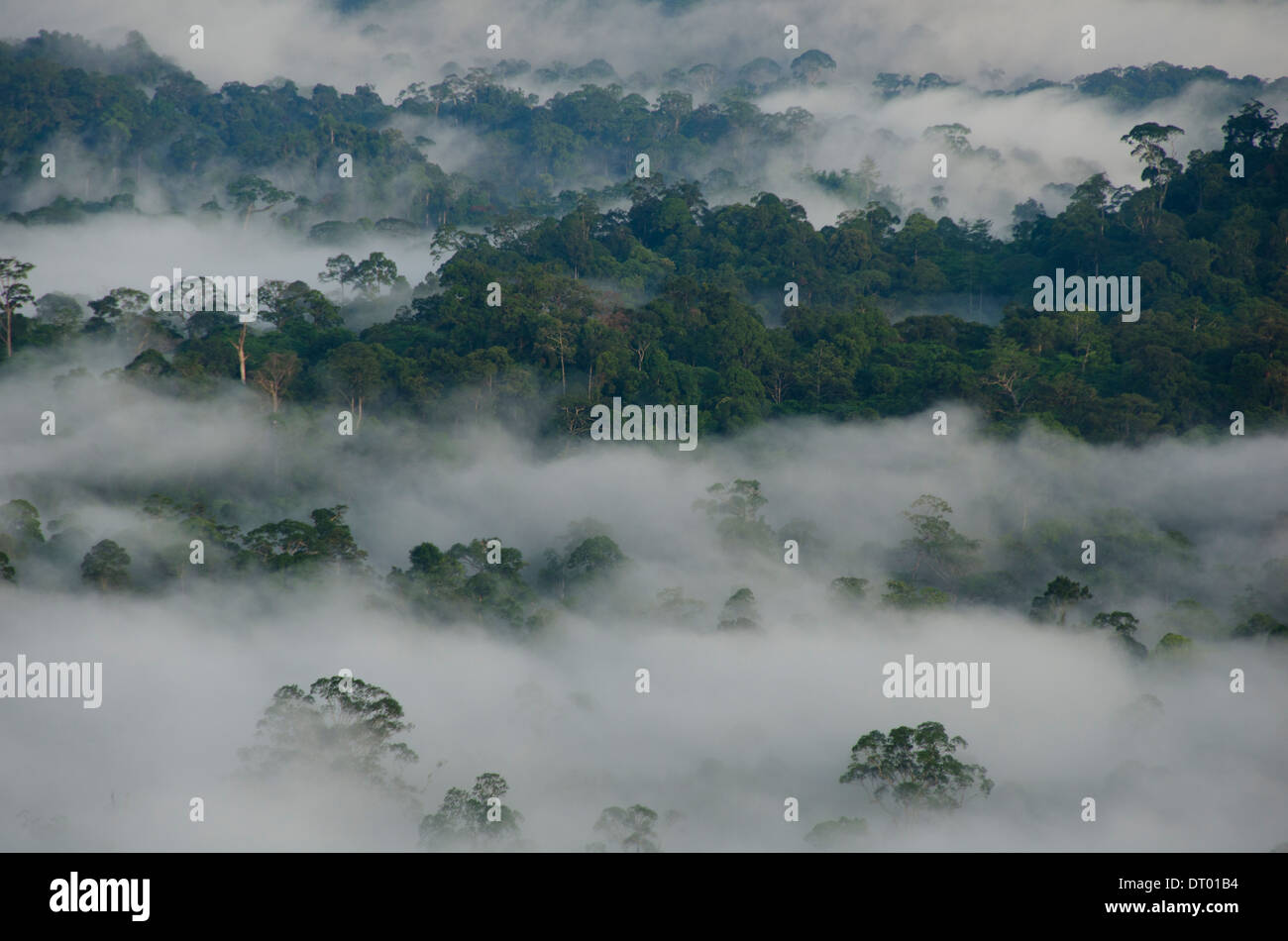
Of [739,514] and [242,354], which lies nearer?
[739,514]

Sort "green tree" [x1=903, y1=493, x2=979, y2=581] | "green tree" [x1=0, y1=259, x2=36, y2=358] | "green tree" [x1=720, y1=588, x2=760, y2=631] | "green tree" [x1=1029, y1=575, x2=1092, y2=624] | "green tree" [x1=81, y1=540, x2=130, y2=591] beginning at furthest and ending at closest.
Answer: "green tree" [x1=0, y1=259, x2=36, y2=358]
"green tree" [x1=903, y1=493, x2=979, y2=581]
"green tree" [x1=720, y1=588, x2=760, y2=631]
"green tree" [x1=1029, y1=575, x2=1092, y2=624]
"green tree" [x1=81, y1=540, x2=130, y2=591]

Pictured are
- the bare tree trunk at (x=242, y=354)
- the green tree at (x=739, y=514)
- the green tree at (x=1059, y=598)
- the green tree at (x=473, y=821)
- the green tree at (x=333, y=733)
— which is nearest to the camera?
the green tree at (x=473, y=821)

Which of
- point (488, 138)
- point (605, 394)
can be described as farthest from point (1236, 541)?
point (488, 138)

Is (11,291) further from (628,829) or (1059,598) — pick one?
(1059,598)

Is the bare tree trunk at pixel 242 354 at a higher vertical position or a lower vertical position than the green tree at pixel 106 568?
higher

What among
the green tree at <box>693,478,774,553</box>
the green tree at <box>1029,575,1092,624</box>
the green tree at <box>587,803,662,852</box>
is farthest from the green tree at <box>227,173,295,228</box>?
the green tree at <box>587,803,662,852</box>

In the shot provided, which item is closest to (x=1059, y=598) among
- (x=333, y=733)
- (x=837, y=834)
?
(x=837, y=834)

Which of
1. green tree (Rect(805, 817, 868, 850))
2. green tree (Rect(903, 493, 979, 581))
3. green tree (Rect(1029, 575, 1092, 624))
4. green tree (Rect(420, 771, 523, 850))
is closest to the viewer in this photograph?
green tree (Rect(420, 771, 523, 850))

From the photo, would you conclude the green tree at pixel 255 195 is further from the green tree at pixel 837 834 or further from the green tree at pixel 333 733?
the green tree at pixel 837 834

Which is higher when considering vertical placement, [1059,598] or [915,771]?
[1059,598]

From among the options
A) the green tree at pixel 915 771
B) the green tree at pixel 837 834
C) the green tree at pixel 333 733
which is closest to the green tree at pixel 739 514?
the green tree at pixel 915 771

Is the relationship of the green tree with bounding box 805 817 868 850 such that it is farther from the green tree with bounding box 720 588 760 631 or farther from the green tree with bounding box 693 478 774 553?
the green tree with bounding box 693 478 774 553

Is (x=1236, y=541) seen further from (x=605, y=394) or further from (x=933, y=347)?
(x=605, y=394)
